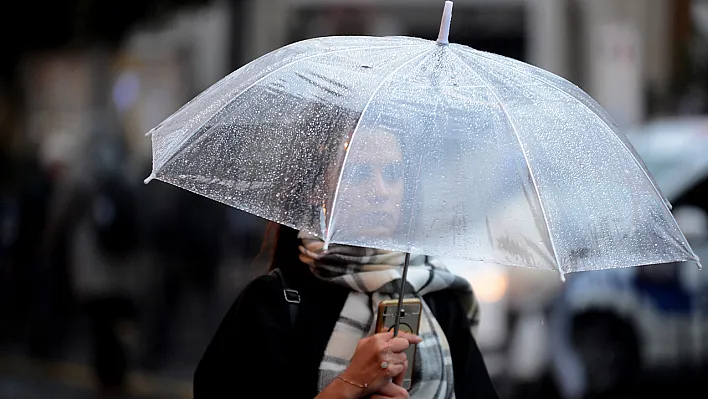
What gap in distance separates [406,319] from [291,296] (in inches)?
10.8

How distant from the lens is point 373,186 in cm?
249

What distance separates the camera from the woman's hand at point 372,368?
2.47 meters

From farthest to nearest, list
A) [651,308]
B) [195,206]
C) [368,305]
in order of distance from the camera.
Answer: [195,206], [651,308], [368,305]

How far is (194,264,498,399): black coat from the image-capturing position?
2596 millimetres

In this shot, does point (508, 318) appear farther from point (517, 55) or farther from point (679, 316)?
point (517, 55)

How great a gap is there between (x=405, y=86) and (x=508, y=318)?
625 centimetres

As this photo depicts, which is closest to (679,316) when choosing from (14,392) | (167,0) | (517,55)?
(14,392)

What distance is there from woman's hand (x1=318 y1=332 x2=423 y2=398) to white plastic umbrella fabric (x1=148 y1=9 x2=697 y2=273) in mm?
243

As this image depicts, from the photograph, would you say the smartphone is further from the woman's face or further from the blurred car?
the blurred car

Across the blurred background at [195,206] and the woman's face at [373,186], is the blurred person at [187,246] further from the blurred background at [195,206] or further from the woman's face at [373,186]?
the woman's face at [373,186]

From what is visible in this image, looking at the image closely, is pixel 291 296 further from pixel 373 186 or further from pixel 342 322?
pixel 373 186

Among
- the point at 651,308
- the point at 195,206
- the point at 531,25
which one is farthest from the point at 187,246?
the point at 531,25

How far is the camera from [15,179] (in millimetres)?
13812

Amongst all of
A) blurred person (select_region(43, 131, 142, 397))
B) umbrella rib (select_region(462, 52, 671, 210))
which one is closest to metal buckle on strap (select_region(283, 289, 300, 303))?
umbrella rib (select_region(462, 52, 671, 210))
